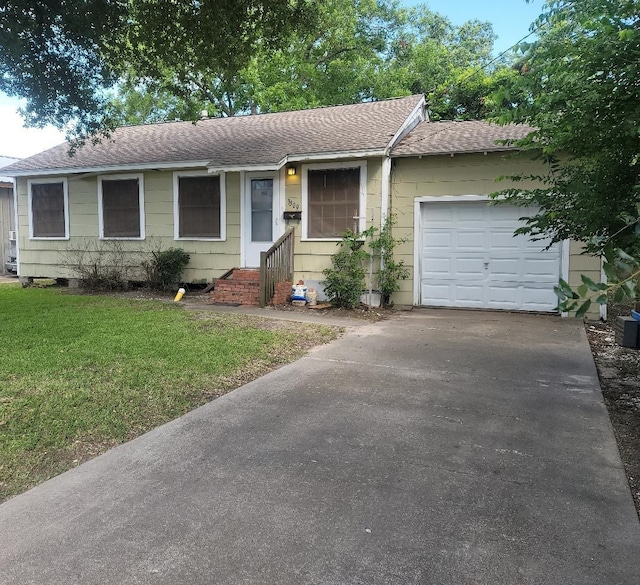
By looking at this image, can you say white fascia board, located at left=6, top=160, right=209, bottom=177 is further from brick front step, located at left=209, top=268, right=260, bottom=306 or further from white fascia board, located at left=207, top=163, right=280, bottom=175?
brick front step, located at left=209, top=268, right=260, bottom=306

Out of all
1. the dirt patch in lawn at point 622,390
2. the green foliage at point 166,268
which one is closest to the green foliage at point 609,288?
the dirt patch in lawn at point 622,390

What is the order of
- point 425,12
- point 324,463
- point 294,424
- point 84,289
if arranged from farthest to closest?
point 425,12 < point 84,289 < point 294,424 < point 324,463

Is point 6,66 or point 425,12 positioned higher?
point 425,12

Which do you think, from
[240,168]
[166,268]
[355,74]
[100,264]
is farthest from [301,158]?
[355,74]

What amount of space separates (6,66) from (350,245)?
250 inches

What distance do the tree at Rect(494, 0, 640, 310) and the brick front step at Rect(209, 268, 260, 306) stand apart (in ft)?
20.4

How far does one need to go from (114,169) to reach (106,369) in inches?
307

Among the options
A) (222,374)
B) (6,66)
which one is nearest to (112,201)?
(6,66)

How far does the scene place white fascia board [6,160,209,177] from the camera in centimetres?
1083

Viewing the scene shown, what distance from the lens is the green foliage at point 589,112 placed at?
335 cm

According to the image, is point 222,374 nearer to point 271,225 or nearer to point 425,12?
point 271,225

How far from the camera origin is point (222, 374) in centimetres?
516

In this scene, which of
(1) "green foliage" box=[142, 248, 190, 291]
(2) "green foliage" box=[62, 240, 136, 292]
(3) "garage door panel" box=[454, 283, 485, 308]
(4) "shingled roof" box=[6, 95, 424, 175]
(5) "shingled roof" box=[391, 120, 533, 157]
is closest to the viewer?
(5) "shingled roof" box=[391, 120, 533, 157]

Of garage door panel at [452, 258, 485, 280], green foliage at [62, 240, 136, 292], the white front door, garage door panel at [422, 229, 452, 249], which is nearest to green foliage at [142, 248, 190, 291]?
green foliage at [62, 240, 136, 292]
